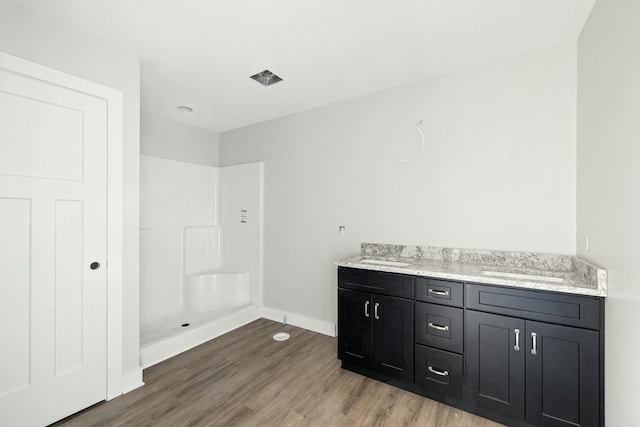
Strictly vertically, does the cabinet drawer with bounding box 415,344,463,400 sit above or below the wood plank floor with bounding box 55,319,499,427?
above

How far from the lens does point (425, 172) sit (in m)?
2.54

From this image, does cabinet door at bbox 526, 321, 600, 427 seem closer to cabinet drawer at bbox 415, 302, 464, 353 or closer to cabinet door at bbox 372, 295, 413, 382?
cabinet drawer at bbox 415, 302, 464, 353

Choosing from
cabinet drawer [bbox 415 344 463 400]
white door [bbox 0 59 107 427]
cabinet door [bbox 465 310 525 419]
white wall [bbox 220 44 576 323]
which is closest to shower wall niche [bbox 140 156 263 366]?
white wall [bbox 220 44 576 323]

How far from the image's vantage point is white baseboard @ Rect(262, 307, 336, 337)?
10.2ft

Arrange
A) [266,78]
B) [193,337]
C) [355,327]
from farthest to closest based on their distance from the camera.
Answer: [193,337], [266,78], [355,327]

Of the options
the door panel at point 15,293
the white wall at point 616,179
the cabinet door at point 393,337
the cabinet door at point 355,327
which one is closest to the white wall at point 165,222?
the door panel at point 15,293

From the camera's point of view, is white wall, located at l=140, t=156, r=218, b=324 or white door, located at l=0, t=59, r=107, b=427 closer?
white door, located at l=0, t=59, r=107, b=427

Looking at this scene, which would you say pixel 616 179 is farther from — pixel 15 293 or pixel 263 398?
pixel 15 293

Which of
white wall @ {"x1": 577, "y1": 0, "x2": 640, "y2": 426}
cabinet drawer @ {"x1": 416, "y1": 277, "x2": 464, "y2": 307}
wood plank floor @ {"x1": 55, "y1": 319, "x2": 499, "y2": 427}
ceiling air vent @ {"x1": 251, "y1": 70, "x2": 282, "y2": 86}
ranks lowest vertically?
wood plank floor @ {"x1": 55, "y1": 319, "x2": 499, "y2": 427}

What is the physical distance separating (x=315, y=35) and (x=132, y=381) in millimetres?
2886

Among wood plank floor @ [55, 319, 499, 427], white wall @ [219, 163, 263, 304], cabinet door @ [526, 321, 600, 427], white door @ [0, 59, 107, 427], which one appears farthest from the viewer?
white wall @ [219, 163, 263, 304]

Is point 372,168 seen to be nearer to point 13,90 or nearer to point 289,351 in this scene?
point 289,351

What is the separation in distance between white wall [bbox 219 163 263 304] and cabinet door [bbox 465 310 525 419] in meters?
2.52

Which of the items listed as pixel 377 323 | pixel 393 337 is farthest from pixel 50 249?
pixel 393 337
